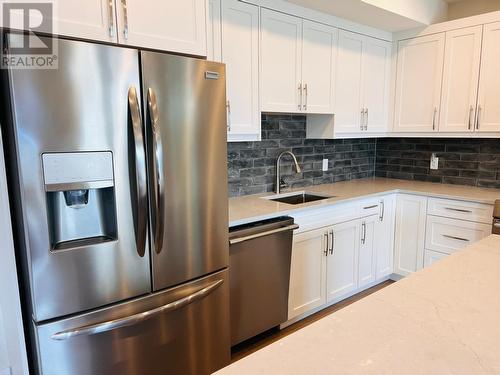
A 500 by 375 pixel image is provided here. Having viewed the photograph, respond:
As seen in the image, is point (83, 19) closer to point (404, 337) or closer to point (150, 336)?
point (150, 336)

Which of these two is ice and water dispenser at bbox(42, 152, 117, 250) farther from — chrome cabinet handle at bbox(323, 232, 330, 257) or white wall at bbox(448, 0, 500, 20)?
white wall at bbox(448, 0, 500, 20)

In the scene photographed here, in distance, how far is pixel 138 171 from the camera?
1.40 meters

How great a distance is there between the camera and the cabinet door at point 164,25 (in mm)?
1456

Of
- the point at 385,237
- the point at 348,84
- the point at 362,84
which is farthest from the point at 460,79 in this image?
the point at 385,237

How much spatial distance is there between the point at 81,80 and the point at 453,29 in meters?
2.97

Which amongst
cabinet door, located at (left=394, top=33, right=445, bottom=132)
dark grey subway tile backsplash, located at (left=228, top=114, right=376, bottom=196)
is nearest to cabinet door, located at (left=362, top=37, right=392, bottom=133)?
cabinet door, located at (left=394, top=33, right=445, bottom=132)

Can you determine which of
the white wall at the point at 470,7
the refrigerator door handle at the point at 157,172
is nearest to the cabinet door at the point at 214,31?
the refrigerator door handle at the point at 157,172

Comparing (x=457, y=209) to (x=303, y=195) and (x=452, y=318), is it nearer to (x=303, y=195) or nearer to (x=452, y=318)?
(x=303, y=195)

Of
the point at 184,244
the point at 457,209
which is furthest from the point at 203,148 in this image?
the point at 457,209

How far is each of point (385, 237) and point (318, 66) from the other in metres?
1.58

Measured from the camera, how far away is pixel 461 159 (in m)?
3.29

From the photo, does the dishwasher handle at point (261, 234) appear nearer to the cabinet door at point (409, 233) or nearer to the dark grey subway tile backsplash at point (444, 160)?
the cabinet door at point (409, 233)

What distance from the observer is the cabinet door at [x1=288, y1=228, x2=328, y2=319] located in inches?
95.3

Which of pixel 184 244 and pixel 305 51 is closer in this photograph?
pixel 184 244
